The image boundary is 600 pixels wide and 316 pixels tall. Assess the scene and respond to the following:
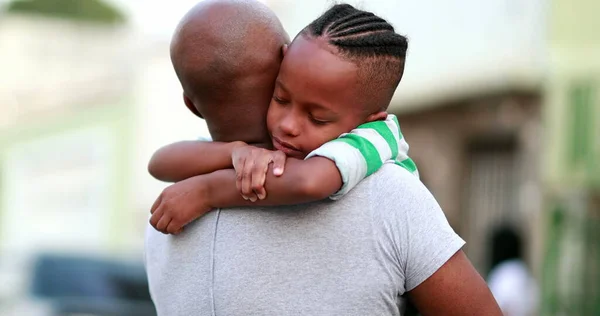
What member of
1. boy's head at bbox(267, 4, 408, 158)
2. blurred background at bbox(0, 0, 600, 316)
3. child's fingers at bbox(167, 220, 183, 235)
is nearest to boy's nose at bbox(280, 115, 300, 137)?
boy's head at bbox(267, 4, 408, 158)

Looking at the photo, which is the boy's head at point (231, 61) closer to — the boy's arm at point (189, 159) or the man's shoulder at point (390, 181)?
the boy's arm at point (189, 159)

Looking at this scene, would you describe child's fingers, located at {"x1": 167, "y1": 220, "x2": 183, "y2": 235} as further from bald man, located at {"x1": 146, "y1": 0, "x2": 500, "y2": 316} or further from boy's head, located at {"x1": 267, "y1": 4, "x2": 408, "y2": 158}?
boy's head, located at {"x1": 267, "y1": 4, "x2": 408, "y2": 158}

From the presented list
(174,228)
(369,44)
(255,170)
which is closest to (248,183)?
(255,170)

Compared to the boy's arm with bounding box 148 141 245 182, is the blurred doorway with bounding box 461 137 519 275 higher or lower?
lower

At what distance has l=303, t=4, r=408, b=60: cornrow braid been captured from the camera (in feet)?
6.75

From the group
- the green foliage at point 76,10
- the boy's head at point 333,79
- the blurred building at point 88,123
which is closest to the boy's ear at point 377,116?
the boy's head at point 333,79

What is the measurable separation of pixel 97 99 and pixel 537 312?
10.3 m

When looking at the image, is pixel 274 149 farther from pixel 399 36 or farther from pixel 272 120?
pixel 399 36

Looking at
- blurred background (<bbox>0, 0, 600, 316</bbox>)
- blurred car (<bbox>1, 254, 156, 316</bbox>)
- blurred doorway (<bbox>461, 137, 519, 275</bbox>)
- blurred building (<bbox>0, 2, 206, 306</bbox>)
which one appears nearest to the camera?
blurred car (<bbox>1, 254, 156, 316</bbox>)

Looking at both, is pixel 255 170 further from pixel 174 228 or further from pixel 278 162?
pixel 174 228

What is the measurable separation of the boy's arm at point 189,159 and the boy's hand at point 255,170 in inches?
4.6

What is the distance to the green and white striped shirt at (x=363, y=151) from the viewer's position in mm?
1944

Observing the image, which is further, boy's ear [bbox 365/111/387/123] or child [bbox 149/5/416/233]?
boy's ear [bbox 365/111/387/123]

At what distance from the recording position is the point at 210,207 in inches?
83.5
